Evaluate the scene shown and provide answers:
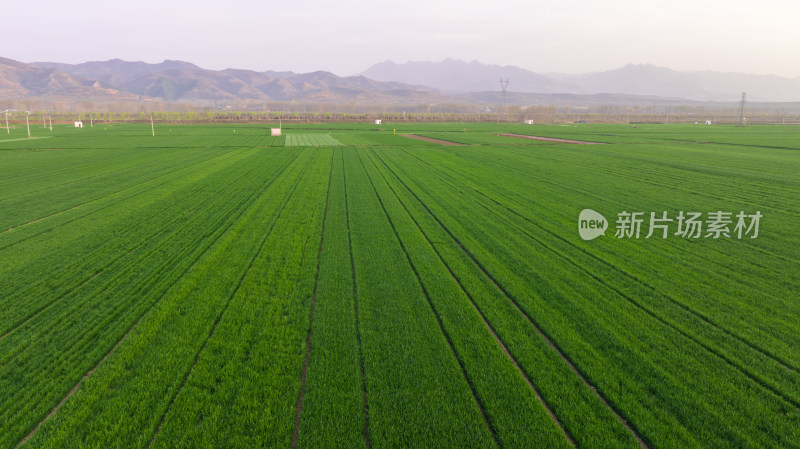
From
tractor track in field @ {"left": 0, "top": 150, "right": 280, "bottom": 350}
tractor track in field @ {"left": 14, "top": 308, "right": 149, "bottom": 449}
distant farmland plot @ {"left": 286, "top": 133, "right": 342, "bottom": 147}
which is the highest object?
distant farmland plot @ {"left": 286, "top": 133, "right": 342, "bottom": 147}

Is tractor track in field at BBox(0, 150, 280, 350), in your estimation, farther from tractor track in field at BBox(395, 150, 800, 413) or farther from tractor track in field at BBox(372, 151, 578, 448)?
tractor track in field at BBox(395, 150, 800, 413)

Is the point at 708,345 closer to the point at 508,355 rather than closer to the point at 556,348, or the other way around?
the point at 556,348

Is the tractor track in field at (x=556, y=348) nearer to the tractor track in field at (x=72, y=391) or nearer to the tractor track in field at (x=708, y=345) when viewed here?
the tractor track in field at (x=708, y=345)

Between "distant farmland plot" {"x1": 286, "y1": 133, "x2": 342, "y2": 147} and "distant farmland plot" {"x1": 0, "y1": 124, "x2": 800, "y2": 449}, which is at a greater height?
"distant farmland plot" {"x1": 286, "y1": 133, "x2": 342, "y2": 147}

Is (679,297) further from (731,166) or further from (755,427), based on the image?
(731,166)

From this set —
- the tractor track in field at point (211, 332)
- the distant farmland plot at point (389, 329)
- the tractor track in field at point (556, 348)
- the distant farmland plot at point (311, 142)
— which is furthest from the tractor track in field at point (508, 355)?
the distant farmland plot at point (311, 142)

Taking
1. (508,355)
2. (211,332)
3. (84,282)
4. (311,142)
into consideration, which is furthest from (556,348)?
(311,142)

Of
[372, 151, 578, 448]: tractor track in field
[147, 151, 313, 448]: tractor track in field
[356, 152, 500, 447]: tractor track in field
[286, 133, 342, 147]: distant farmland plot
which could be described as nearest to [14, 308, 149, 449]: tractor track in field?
[147, 151, 313, 448]: tractor track in field

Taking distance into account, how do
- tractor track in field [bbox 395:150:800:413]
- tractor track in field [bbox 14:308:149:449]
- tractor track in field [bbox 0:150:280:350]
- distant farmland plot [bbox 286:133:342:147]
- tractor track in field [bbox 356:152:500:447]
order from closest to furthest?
tractor track in field [bbox 14:308:149:449]
tractor track in field [bbox 356:152:500:447]
tractor track in field [bbox 395:150:800:413]
tractor track in field [bbox 0:150:280:350]
distant farmland plot [bbox 286:133:342:147]
